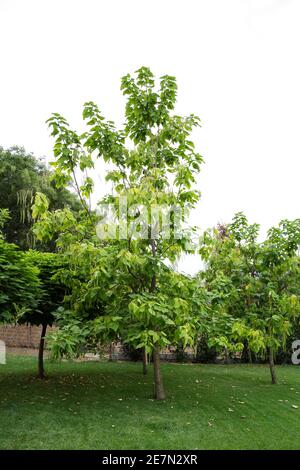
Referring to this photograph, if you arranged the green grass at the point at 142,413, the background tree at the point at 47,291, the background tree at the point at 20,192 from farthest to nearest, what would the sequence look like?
the background tree at the point at 20,192 → the background tree at the point at 47,291 → the green grass at the point at 142,413

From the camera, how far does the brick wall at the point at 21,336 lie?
17234mm

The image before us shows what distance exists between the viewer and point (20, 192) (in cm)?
1859

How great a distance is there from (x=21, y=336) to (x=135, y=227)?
45.1 feet

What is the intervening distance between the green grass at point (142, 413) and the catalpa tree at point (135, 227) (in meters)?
0.93


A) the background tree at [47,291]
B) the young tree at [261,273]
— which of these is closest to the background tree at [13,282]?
the background tree at [47,291]

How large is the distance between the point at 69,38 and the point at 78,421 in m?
9.13

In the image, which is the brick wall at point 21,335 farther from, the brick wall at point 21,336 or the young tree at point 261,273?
the young tree at point 261,273

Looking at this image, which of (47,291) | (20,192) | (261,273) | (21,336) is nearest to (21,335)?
(21,336)

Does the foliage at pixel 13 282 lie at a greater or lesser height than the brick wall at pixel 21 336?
greater

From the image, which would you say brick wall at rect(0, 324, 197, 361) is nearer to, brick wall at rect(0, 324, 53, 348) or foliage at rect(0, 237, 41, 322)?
brick wall at rect(0, 324, 53, 348)

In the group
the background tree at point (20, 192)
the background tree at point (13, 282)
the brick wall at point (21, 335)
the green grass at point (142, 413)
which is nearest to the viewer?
the green grass at point (142, 413)

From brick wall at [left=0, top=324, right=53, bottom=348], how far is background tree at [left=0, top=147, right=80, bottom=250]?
12.6 feet

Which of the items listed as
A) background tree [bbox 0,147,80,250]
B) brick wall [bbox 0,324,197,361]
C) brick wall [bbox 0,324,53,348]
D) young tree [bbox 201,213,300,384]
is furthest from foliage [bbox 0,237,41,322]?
background tree [bbox 0,147,80,250]

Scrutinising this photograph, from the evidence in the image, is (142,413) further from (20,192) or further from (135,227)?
(20,192)
